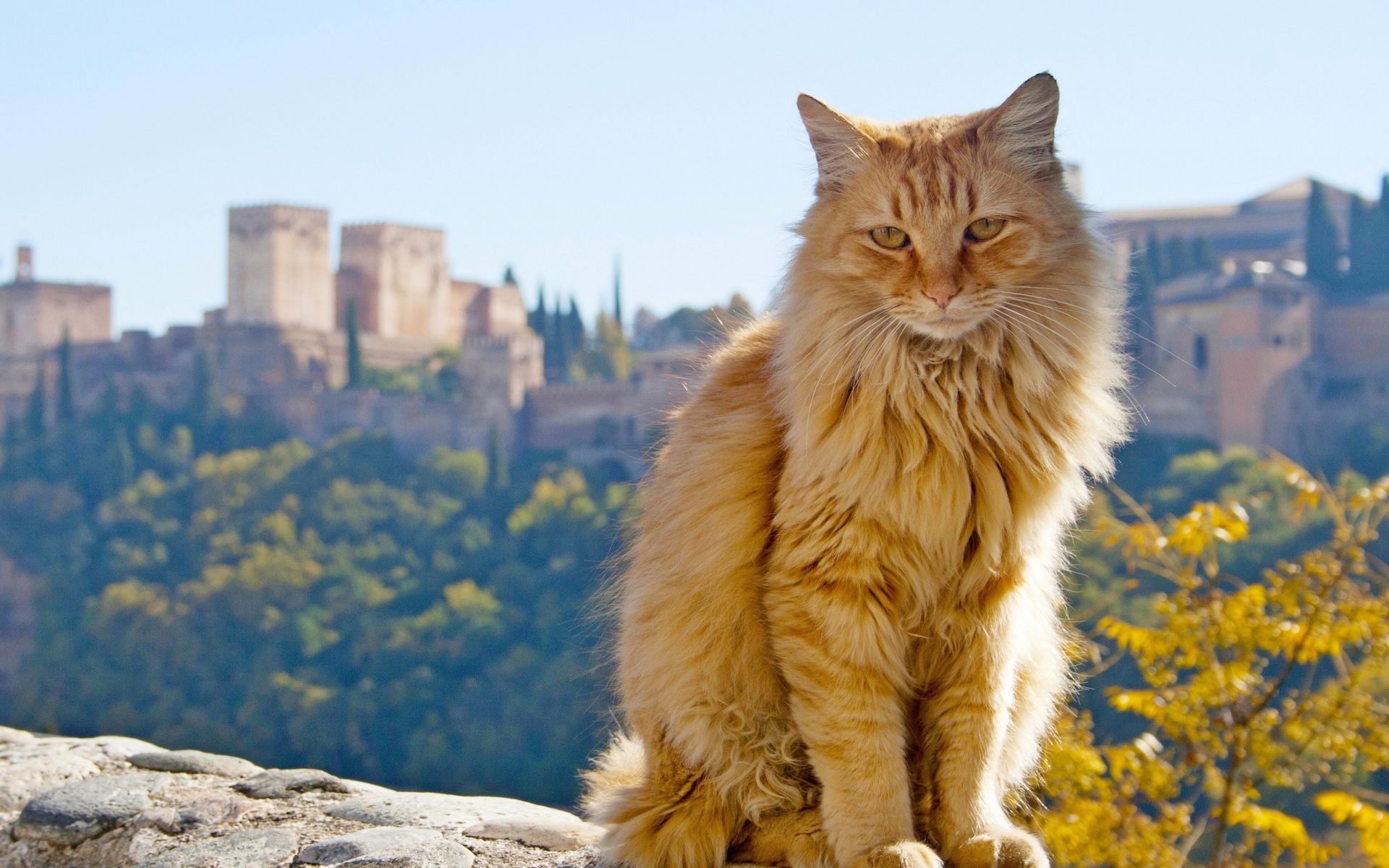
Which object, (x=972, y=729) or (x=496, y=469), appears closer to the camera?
(x=972, y=729)

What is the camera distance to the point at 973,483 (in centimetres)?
171

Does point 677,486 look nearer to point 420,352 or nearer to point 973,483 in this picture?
point 973,483

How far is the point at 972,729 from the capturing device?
1.74 meters

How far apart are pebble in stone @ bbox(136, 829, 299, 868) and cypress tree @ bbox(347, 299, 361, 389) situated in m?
32.9

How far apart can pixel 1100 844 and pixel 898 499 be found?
2.10 meters

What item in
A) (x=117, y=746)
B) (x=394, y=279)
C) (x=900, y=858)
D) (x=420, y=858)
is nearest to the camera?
(x=900, y=858)

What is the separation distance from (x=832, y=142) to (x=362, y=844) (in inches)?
45.4

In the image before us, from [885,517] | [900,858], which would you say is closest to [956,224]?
[885,517]

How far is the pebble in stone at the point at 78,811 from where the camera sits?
2074 mm

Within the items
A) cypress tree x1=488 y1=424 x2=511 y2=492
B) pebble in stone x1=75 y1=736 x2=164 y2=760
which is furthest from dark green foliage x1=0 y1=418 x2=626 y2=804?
pebble in stone x1=75 y1=736 x2=164 y2=760

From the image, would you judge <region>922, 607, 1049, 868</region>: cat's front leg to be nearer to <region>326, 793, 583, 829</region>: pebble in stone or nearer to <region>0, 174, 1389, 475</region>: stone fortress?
<region>326, 793, 583, 829</region>: pebble in stone

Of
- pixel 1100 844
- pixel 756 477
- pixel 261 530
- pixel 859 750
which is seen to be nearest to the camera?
pixel 859 750

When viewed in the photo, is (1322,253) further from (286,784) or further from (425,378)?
(286,784)

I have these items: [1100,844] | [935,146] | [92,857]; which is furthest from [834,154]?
[1100,844]
